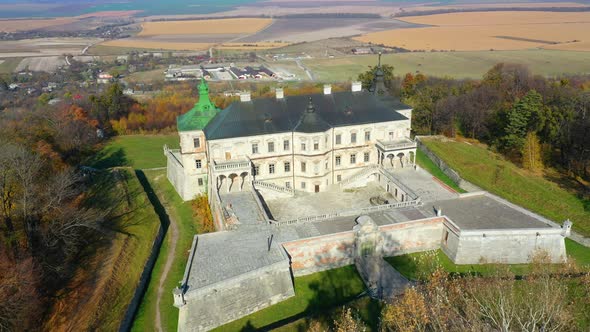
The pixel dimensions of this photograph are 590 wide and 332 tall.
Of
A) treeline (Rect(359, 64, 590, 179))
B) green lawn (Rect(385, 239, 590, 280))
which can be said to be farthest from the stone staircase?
treeline (Rect(359, 64, 590, 179))

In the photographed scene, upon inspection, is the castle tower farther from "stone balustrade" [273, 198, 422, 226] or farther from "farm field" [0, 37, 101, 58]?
"farm field" [0, 37, 101, 58]

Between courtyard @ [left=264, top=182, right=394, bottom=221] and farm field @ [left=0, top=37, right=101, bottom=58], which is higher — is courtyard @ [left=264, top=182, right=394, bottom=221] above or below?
below

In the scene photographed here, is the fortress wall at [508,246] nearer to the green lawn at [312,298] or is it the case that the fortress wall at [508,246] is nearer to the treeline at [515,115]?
the green lawn at [312,298]

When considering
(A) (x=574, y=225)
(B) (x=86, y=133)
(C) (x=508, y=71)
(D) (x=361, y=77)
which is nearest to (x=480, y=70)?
(C) (x=508, y=71)

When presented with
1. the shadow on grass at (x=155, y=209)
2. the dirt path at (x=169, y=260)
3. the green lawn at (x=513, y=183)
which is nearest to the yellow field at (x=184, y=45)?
the shadow on grass at (x=155, y=209)

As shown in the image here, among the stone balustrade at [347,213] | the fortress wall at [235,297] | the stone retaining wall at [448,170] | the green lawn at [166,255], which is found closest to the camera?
the fortress wall at [235,297]

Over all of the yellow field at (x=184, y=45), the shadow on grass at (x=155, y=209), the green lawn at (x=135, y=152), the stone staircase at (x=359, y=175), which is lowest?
the green lawn at (x=135, y=152)
